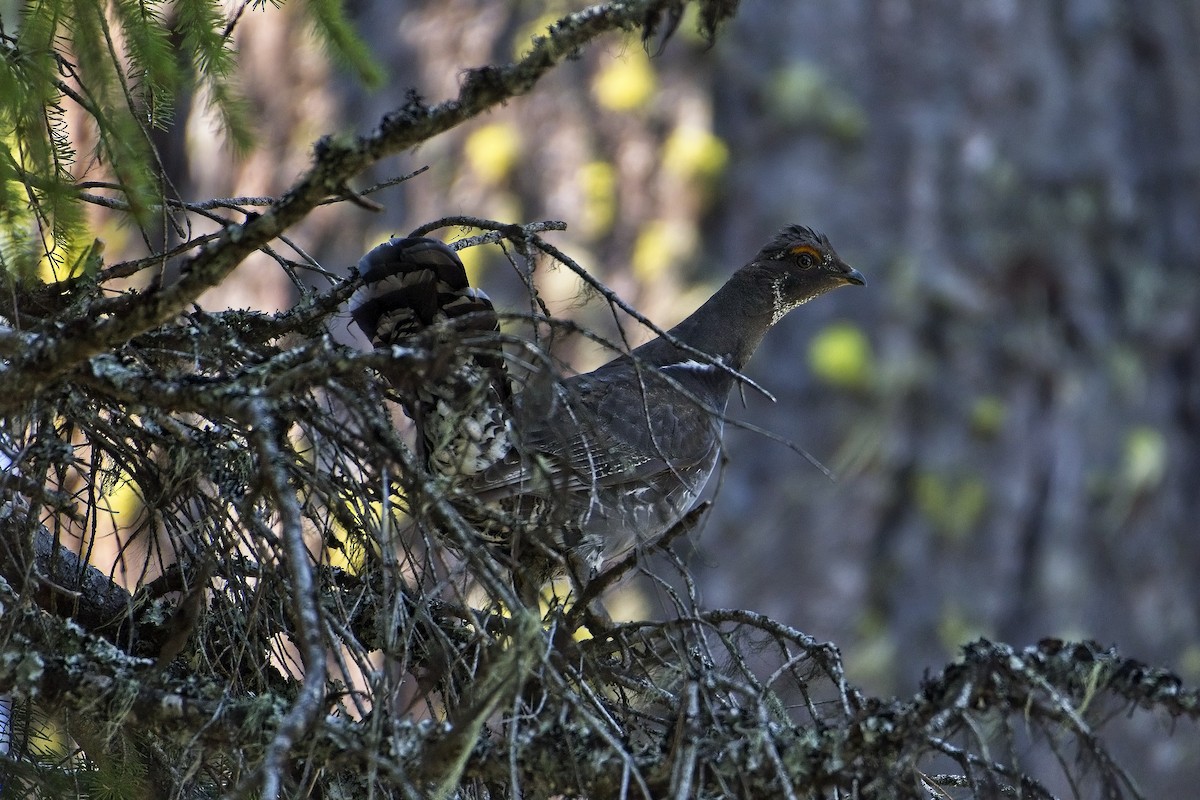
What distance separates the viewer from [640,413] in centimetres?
526

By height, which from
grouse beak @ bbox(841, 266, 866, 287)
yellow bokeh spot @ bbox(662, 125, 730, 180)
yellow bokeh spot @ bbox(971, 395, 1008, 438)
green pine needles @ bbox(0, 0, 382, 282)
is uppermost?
yellow bokeh spot @ bbox(662, 125, 730, 180)

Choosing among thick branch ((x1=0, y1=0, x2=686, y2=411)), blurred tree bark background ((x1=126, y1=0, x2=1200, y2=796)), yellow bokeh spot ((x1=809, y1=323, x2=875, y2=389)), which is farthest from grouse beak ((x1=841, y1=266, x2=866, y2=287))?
thick branch ((x1=0, y1=0, x2=686, y2=411))

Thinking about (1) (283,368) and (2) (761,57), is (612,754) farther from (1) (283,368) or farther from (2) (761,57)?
(2) (761,57)

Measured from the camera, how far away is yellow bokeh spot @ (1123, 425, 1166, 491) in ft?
29.0

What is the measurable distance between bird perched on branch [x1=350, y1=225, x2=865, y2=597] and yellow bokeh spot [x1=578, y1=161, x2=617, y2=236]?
6.39ft

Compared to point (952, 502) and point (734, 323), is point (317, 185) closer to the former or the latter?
point (734, 323)

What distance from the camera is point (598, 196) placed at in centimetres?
786

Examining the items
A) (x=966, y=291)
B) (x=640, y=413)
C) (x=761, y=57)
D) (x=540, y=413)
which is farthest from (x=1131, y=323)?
(x=540, y=413)

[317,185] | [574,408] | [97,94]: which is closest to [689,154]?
[97,94]

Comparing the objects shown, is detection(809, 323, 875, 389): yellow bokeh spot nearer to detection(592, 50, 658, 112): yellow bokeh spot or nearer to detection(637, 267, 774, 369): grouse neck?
detection(592, 50, 658, 112): yellow bokeh spot

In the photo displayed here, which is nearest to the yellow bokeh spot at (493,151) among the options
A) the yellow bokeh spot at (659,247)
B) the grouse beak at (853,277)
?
the yellow bokeh spot at (659,247)

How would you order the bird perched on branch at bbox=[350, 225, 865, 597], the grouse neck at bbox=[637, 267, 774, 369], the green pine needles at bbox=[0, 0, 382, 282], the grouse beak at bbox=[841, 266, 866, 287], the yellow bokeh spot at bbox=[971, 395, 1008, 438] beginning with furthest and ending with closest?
the yellow bokeh spot at bbox=[971, 395, 1008, 438] → the grouse neck at bbox=[637, 267, 774, 369] → the grouse beak at bbox=[841, 266, 866, 287] → the green pine needles at bbox=[0, 0, 382, 282] → the bird perched on branch at bbox=[350, 225, 865, 597]

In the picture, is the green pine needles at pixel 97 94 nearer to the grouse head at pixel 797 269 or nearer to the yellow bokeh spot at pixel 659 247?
the grouse head at pixel 797 269

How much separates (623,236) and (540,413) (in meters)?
5.66
